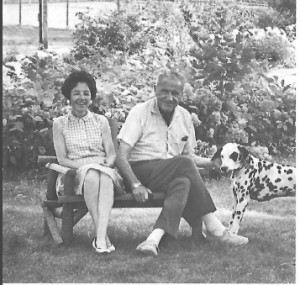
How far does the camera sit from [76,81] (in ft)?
13.4

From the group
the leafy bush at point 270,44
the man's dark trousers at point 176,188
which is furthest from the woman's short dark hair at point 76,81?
the leafy bush at point 270,44

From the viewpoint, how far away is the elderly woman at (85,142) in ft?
13.0

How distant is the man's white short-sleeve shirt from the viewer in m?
4.10

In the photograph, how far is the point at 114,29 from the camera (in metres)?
4.29

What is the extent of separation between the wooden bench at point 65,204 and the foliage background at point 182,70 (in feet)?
0.63

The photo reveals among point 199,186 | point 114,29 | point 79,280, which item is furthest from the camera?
point 114,29

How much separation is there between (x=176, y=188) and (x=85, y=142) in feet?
1.87

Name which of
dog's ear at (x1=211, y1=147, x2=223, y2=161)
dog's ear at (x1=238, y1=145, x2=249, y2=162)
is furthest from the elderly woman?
dog's ear at (x1=238, y1=145, x2=249, y2=162)

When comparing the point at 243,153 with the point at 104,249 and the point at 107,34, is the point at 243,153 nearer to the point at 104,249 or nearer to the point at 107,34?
the point at 104,249

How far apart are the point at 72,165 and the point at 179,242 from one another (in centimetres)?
72

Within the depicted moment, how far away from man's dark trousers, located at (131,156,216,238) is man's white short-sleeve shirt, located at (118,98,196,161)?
6 centimetres

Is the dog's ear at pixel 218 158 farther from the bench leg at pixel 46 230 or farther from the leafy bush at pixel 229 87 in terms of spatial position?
the bench leg at pixel 46 230
